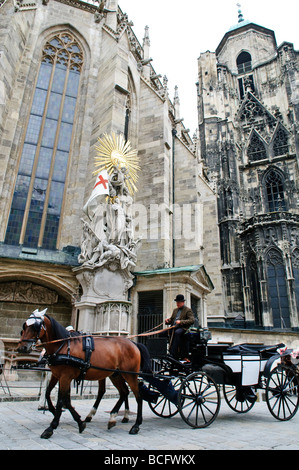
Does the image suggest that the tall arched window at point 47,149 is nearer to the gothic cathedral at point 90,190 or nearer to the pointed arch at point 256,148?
the gothic cathedral at point 90,190

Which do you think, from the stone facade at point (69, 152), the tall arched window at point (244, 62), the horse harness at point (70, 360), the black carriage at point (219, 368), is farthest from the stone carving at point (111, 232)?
the tall arched window at point (244, 62)

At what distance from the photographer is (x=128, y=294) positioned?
1126 centimetres

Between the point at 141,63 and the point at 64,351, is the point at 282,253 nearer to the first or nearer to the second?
the point at 141,63

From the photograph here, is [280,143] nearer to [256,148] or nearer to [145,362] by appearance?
[256,148]

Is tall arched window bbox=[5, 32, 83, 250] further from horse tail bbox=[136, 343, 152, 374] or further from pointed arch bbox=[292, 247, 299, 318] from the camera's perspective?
pointed arch bbox=[292, 247, 299, 318]

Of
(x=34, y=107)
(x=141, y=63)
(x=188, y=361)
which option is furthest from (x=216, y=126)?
(x=188, y=361)

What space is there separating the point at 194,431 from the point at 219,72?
37.2m

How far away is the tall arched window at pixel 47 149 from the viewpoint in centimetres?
1160

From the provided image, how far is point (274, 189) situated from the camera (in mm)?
29188

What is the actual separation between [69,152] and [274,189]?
21908 mm

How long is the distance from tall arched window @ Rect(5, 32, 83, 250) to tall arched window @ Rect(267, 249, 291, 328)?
16.4 m

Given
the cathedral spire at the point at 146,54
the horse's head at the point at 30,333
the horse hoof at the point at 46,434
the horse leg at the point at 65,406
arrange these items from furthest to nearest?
the cathedral spire at the point at 146,54
the horse's head at the point at 30,333
the horse leg at the point at 65,406
the horse hoof at the point at 46,434

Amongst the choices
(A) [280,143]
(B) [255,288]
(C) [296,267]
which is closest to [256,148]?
(A) [280,143]

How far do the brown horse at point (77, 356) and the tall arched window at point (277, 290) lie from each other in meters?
19.5
